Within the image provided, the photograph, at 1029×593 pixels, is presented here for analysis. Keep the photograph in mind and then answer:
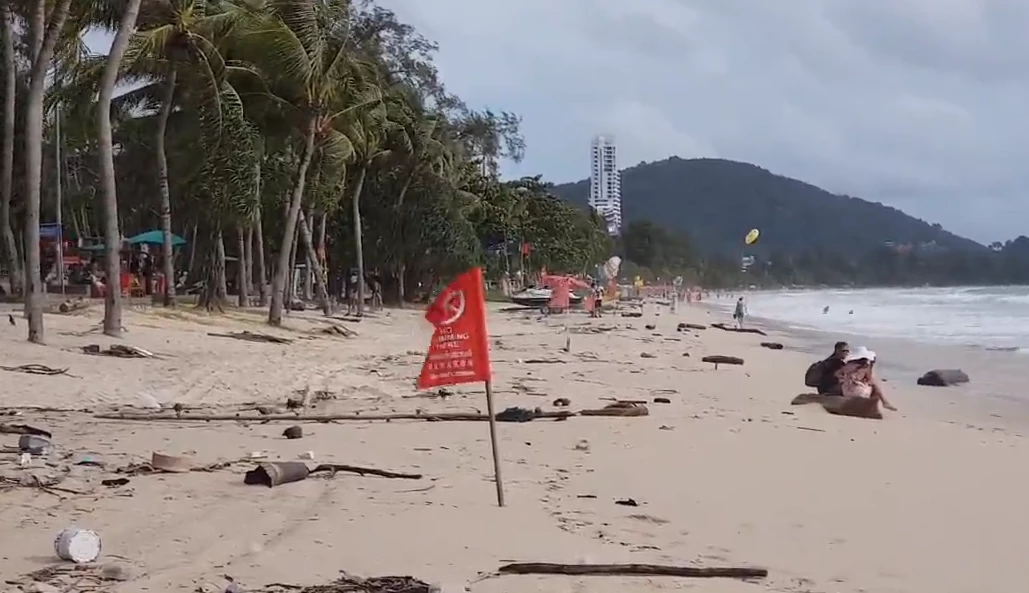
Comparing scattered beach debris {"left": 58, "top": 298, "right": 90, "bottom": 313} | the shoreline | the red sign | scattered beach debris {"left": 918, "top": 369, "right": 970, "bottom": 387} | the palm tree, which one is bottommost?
the shoreline

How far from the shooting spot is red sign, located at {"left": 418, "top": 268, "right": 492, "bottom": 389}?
5715mm

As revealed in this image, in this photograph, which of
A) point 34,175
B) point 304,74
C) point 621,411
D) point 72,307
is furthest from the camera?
point 304,74

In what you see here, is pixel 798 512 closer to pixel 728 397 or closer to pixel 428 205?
pixel 728 397

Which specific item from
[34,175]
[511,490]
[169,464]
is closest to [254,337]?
[34,175]

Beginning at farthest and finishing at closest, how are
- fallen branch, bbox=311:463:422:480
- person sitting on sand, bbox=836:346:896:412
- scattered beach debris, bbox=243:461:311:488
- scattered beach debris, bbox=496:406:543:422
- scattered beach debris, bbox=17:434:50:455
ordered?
1. person sitting on sand, bbox=836:346:896:412
2. scattered beach debris, bbox=496:406:543:422
3. scattered beach debris, bbox=17:434:50:455
4. fallen branch, bbox=311:463:422:480
5. scattered beach debris, bbox=243:461:311:488

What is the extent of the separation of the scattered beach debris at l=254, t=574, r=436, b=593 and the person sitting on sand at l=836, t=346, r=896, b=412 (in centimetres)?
815

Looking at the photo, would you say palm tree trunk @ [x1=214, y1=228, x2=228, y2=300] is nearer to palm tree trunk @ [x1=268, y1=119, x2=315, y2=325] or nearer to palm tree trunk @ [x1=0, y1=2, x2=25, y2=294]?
palm tree trunk @ [x1=268, y1=119, x2=315, y2=325]

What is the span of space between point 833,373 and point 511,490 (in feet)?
22.0

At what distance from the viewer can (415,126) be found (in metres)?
34.5

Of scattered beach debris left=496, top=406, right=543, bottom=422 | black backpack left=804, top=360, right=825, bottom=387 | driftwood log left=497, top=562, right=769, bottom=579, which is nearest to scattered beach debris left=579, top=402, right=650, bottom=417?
scattered beach debris left=496, top=406, right=543, bottom=422

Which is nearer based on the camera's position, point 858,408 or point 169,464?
point 169,464

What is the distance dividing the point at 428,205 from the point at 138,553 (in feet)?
110

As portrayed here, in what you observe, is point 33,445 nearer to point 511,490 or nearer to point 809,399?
point 511,490

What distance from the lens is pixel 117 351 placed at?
44.0 ft
